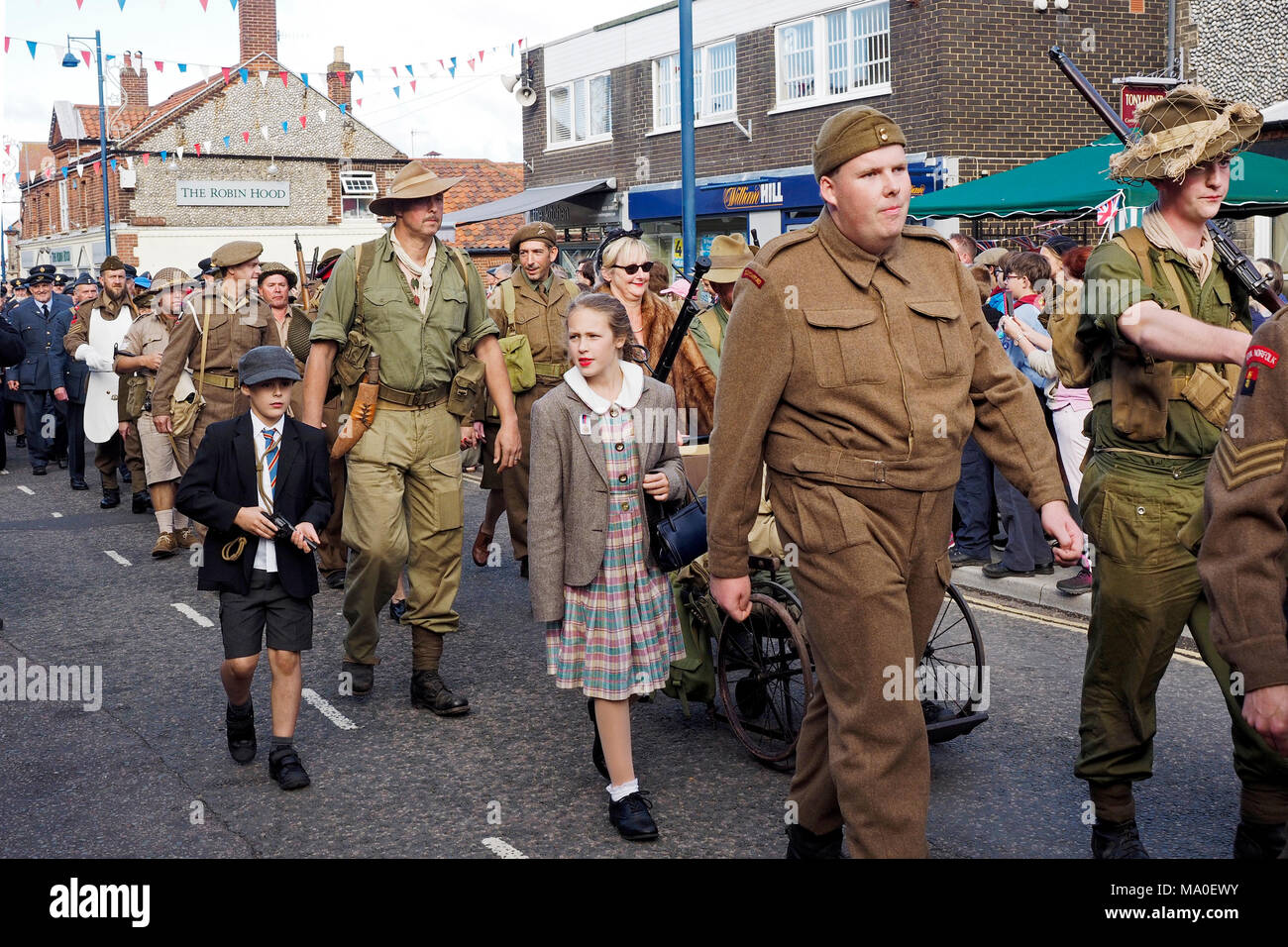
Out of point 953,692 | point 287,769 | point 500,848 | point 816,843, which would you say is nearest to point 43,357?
point 287,769

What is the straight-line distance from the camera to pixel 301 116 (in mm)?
52281

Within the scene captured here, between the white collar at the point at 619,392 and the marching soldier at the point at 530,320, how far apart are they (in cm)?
358

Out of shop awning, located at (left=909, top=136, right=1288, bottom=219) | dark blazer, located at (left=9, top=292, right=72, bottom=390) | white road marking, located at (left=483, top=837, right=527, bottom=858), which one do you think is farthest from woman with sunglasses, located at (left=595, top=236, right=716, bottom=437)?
dark blazer, located at (left=9, top=292, right=72, bottom=390)

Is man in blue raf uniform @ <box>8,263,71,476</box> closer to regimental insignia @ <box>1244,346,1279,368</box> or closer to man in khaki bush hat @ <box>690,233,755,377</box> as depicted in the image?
man in khaki bush hat @ <box>690,233,755,377</box>

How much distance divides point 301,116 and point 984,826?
5144 centimetres

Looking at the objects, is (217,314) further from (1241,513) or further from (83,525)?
(1241,513)

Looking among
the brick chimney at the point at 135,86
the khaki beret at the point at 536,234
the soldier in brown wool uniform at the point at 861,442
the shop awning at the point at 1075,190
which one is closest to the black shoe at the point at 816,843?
the soldier in brown wool uniform at the point at 861,442

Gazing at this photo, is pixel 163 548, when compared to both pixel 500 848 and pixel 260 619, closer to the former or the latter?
pixel 260 619

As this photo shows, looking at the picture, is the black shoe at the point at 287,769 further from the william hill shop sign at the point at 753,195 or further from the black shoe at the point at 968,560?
the william hill shop sign at the point at 753,195

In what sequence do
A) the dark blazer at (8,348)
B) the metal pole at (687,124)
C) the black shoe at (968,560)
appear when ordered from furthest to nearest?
the metal pole at (687,124) < the black shoe at (968,560) < the dark blazer at (8,348)

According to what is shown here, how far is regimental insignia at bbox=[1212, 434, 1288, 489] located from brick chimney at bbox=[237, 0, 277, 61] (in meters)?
53.3

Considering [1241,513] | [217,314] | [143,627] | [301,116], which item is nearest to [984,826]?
[1241,513]

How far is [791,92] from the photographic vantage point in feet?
81.3

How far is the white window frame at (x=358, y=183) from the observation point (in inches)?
2085
